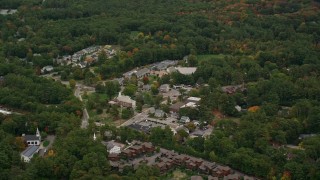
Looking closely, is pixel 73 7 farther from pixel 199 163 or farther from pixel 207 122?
pixel 199 163

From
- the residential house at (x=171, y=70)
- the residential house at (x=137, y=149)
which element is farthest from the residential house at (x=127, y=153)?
the residential house at (x=171, y=70)

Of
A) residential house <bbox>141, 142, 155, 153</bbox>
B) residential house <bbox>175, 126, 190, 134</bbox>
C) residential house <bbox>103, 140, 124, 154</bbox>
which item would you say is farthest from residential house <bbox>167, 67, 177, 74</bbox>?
residential house <bbox>103, 140, 124, 154</bbox>

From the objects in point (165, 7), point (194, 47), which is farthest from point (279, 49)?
point (165, 7)

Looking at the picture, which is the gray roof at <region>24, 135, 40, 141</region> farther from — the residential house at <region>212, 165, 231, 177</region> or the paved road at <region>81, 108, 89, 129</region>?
the residential house at <region>212, 165, 231, 177</region>

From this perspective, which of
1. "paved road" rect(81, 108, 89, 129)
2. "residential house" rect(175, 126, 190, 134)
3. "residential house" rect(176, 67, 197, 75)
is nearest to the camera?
"residential house" rect(175, 126, 190, 134)

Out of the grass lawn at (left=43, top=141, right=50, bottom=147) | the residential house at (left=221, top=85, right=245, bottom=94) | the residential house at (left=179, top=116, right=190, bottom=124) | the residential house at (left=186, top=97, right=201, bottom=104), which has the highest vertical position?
the residential house at (left=221, top=85, right=245, bottom=94)

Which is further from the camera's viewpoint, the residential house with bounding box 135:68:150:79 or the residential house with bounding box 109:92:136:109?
the residential house with bounding box 135:68:150:79

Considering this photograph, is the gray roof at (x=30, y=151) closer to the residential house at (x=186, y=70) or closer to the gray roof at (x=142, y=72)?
the gray roof at (x=142, y=72)
